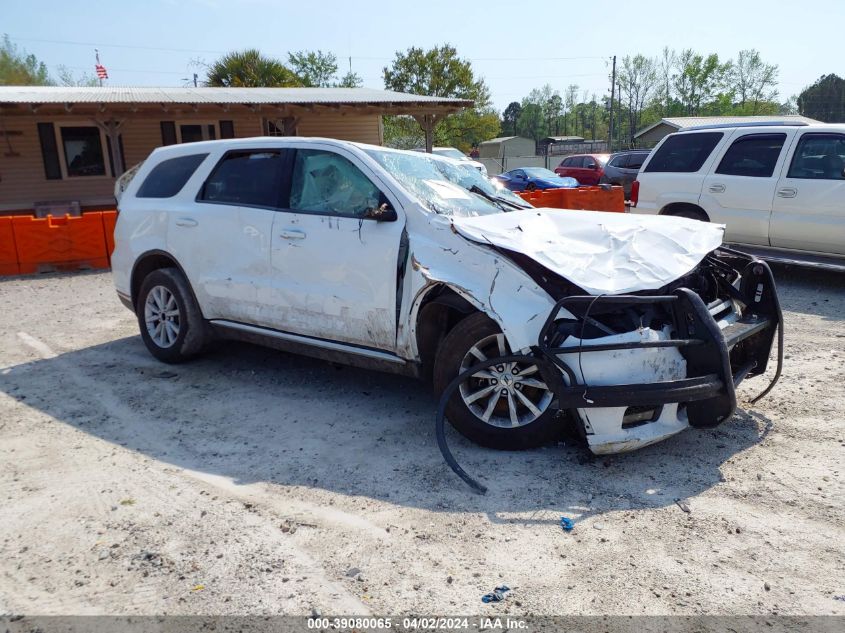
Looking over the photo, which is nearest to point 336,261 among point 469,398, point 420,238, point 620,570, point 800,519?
point 420,238

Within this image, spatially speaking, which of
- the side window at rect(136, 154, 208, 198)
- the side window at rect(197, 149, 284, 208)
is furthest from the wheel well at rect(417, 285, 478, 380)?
the side window at rect(136, 154, 208, 198)

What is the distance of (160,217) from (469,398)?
3.38 metres

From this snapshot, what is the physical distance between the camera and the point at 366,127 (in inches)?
941

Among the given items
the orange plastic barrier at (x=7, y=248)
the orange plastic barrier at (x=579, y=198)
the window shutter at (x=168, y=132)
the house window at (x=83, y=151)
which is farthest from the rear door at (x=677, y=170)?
the house window at (x=83, y=151)

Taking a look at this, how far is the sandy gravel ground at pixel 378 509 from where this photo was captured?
112 inches

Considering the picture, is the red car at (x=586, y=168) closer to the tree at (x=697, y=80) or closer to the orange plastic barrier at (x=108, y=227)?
the orange plastic barrier at (x=108, y=227)

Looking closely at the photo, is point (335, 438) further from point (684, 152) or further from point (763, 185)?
point (684, 152)

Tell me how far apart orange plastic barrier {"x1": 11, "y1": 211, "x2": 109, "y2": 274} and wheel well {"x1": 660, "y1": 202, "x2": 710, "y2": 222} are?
28.3 ft

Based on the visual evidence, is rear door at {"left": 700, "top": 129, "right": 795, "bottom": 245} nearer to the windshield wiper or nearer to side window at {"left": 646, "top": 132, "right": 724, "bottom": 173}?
side window at {"left": 646, "top": 132, "right": 724, "bottom": 173}

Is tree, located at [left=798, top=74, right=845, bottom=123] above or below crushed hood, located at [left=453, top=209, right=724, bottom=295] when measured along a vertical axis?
above

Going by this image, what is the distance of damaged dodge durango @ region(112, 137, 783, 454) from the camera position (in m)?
3.71

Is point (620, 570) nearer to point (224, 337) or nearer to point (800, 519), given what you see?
point (800, 519)

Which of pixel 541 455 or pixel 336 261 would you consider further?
pixel 336 261

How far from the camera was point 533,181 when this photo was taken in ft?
68.1
